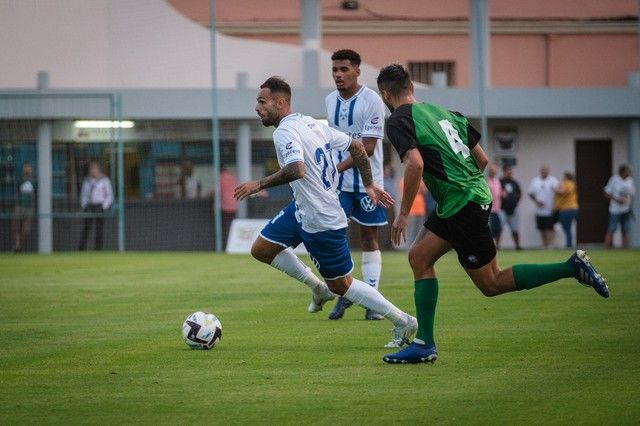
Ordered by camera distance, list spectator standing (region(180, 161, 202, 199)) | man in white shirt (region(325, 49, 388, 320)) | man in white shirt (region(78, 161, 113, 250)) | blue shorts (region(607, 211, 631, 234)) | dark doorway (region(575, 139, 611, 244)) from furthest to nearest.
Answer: dark doorway (region(575, 139, 611, 244)) → spectator standing (region(180, 161, 202, 199)) → blue shorts (region(607, 211, 631, 234)) → man in white shirt (region(78, 161, 113, 250)) → man in white shirt (region(325, 49, 388, 320))

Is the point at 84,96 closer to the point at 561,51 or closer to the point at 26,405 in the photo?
the point at 561,51

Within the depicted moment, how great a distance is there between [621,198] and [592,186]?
518 cm

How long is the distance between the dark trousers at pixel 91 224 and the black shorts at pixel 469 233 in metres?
23.7

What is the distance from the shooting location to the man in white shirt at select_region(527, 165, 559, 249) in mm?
34219

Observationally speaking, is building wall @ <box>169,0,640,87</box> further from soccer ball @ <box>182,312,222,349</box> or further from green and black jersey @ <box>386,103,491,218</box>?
green and black jersey @ <box>386,103,491,218</box>

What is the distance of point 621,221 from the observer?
110 ft

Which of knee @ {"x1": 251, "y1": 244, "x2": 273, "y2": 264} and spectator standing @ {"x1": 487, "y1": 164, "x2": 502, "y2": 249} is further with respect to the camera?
spectator standing @ {"x1": 487, "y1": 164, "x2": 502, "y2": 249}

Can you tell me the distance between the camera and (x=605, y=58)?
45969 millimetres

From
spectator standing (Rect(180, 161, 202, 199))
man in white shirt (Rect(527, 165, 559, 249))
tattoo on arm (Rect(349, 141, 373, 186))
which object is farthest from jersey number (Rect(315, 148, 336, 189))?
man in white shirt (Rect(527, 165, 559, 249))

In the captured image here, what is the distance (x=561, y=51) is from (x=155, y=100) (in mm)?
17021

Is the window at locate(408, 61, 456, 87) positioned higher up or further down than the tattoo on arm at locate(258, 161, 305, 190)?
higher up

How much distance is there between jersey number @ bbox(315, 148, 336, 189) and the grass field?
132 cm

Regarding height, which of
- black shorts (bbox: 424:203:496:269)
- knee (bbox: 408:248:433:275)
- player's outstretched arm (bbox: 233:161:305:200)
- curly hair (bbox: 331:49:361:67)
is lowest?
knee (bbox: 408:248:433:275)

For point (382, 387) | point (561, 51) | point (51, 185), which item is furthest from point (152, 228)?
point (382, 387)
